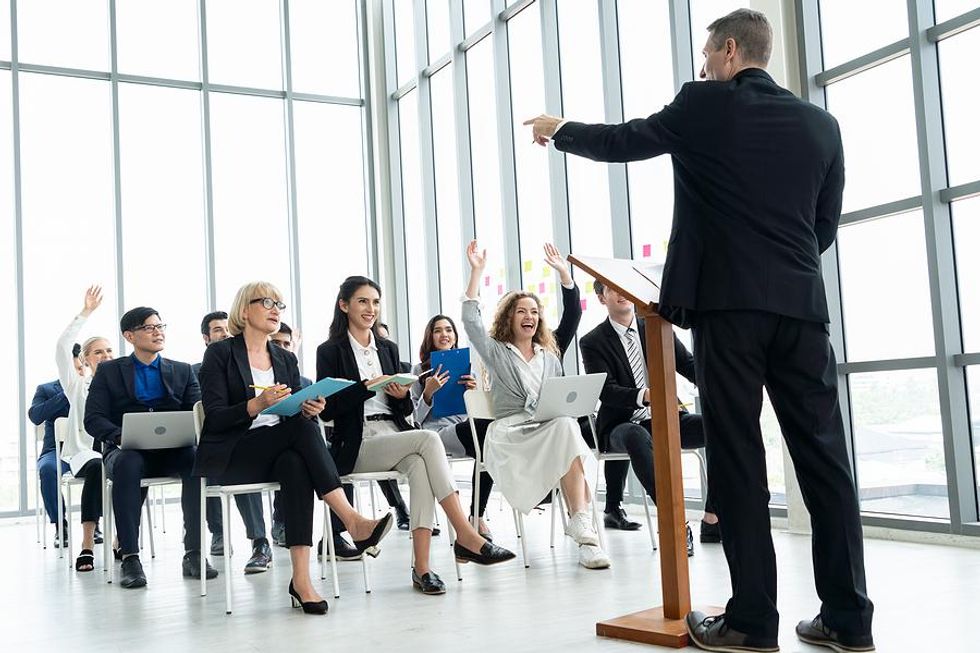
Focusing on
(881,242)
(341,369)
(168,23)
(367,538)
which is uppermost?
(168,23)

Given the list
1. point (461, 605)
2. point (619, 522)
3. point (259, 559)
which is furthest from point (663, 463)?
point (619, 522)

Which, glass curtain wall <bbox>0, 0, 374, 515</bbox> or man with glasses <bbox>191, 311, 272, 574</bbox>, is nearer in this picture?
man with glasses <bbox>191, 311, 272, 574</bbox>

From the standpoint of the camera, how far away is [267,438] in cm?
357

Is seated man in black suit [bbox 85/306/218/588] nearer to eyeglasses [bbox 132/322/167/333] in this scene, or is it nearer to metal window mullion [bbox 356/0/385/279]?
eyeglasses [bbox 132/322/167/333]

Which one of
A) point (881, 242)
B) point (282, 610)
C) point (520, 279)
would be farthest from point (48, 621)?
point (520, 279)

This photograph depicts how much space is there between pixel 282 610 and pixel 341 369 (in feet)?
3.74

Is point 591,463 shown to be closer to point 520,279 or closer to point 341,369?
point 341,369

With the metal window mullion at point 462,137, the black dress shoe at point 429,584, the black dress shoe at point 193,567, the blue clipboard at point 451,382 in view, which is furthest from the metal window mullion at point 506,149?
the black dress shoe at point 429,584

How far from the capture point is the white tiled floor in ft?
9.14

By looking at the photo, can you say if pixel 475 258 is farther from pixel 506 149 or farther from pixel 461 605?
pixel 506 149

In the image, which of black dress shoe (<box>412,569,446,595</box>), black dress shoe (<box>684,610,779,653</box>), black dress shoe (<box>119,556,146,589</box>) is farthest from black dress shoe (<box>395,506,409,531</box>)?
black dress shoe (<box>684,610,779,653</box>)

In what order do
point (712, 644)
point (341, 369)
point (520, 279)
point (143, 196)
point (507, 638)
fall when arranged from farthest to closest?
point (143, 196), point (520, 279), point (341, 369), point (507, 638), point (712, 644)

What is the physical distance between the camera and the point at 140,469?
4266 mm

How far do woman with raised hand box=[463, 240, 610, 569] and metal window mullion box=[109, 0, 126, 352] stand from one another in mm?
4557
